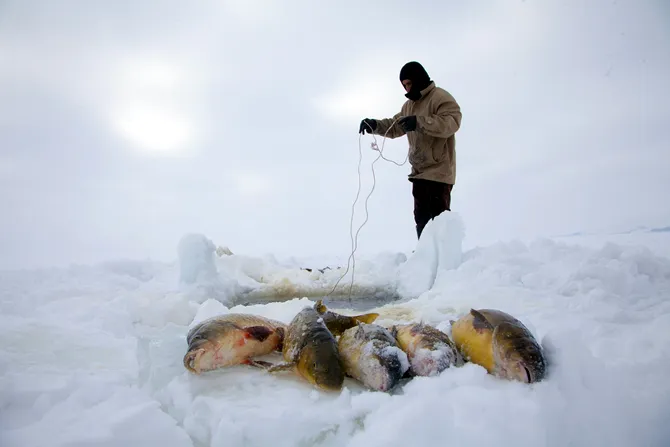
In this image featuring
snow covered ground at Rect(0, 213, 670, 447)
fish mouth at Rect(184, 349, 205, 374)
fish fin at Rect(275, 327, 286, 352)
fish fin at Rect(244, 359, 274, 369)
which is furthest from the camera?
fish fin at Rect(275, 327, 286, 352)

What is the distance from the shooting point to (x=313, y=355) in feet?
6.31

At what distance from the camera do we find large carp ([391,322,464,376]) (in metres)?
1.88

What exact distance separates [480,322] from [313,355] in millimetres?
937

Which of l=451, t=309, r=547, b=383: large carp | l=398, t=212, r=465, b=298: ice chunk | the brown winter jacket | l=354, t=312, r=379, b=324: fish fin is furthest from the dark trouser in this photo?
l=451, t=309, r=547, b=383: large carp

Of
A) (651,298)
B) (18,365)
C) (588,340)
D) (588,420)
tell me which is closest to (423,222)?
(651,298)

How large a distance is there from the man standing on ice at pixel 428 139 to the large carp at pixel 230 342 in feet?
11.5

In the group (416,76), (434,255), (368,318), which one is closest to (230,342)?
(368,318)

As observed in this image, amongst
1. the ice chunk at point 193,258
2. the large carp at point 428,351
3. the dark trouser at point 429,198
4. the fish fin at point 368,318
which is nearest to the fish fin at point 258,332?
the fish fin at point 368,318

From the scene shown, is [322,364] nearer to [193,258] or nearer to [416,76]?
[193,258]

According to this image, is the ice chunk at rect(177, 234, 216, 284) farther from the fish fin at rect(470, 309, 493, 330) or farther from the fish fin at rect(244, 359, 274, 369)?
the fish fin at rect(470, 309, 493, 330)

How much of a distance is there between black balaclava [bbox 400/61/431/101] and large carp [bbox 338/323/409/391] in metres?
4.21

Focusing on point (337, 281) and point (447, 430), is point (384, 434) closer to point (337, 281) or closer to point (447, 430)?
point (447, 430)

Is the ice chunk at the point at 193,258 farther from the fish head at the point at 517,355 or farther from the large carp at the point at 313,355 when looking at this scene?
the fish head at the point at 517,355

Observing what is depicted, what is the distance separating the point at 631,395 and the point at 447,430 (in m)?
0.82
